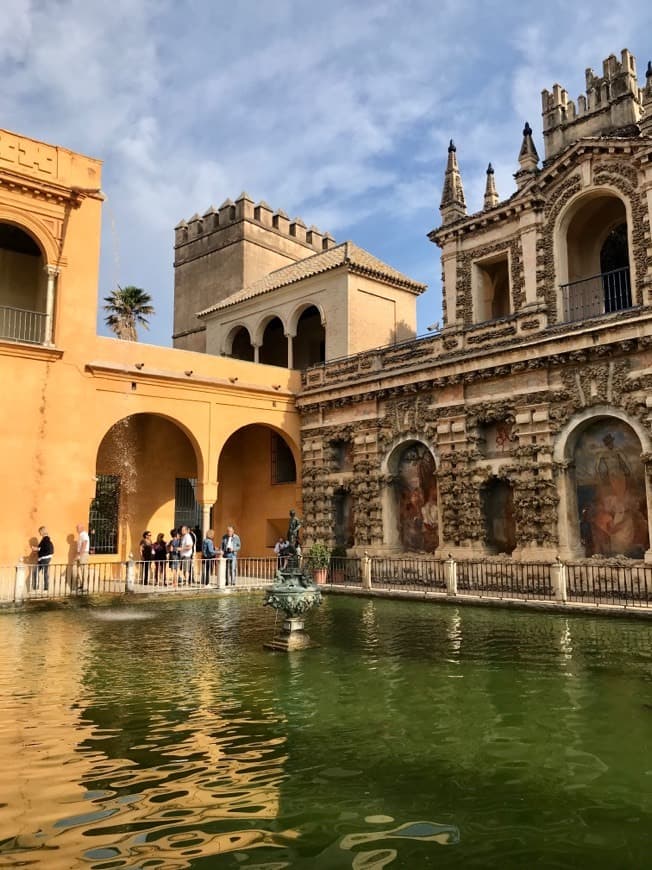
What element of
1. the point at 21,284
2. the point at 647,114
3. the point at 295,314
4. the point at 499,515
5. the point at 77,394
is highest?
the point at 647,114

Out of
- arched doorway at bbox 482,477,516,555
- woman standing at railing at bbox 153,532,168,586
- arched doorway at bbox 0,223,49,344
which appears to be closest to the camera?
woman standing at railing at bbox 153,532,168,586

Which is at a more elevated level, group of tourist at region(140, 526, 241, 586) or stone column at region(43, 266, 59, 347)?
stone column at region(43, 266, 59, 347)

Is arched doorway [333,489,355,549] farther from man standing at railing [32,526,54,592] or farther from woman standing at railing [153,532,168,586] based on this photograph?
man standing at railing [32,526,54,592]

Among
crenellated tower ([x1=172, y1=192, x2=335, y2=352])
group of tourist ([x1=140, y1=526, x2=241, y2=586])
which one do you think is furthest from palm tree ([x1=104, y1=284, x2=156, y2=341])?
group of tourist ([x1=140, y1=526, x2=241, y2=586])

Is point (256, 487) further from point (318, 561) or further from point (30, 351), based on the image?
point (30, 351)

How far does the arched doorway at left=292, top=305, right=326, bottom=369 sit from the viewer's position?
98.5ft

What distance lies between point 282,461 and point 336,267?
7755 mm

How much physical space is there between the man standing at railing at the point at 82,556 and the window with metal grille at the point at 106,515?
4.11 metres

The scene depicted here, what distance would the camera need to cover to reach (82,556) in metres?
17.7

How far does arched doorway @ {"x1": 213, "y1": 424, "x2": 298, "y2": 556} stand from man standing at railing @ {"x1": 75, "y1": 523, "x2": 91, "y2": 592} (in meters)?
8.08

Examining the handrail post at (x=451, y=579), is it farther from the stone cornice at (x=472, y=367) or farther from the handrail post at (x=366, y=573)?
the stone cornice at (x=472, y=367)

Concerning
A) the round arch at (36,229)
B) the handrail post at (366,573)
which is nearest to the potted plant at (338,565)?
the handrail post at (366,573)

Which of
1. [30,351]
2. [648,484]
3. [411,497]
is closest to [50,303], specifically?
[30,351]

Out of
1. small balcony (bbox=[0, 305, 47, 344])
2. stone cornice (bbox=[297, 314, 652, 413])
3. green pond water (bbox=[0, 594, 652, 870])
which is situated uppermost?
small balcony (bbox=[0, 305, 47, 344])
